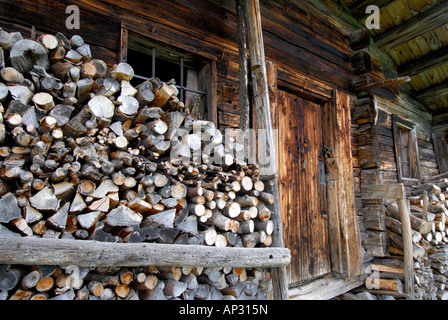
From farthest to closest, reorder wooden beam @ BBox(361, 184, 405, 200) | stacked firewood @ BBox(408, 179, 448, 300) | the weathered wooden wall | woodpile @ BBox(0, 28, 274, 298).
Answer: stacked firewood @ BBox(408, 179, 448, 300)
wooden beam @ BBox(361, 184, 405, 200)
the weathered wooden wall
woodpile @ BBox(0, 28, 274, 298)

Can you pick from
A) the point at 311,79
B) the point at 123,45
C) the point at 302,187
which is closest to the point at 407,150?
the point at 311,79

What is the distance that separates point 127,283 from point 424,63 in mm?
6894

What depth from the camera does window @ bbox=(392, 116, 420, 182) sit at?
6178 mm

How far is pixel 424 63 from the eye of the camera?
584 cm

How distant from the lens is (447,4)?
453 cm

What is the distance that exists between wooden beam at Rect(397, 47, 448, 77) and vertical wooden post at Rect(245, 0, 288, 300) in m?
4.75

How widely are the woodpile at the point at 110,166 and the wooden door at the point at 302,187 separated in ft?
4.82

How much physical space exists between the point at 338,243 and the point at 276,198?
2212mm

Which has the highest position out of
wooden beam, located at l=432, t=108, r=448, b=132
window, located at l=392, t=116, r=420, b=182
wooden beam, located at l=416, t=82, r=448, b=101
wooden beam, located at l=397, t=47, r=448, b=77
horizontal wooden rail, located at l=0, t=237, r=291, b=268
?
wooden beam, located at l=397, t=47, r=448, b=77

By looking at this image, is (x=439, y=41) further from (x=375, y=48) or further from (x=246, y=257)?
(x=246, y=257)

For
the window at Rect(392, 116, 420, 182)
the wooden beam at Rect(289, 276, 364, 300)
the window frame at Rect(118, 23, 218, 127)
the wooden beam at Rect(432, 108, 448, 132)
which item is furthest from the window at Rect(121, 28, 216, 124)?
the wooden beam at Rect(432, 108, 448, 132)

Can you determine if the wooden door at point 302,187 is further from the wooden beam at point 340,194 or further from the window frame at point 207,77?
the window frame at point 207,77

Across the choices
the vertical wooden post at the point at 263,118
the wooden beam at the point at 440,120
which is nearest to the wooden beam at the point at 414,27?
the wooden beam at the point at 440,120

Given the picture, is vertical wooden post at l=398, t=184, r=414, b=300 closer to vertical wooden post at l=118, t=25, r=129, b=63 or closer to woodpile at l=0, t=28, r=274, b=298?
woodpile at l=0, t=28, r=274, b=298
